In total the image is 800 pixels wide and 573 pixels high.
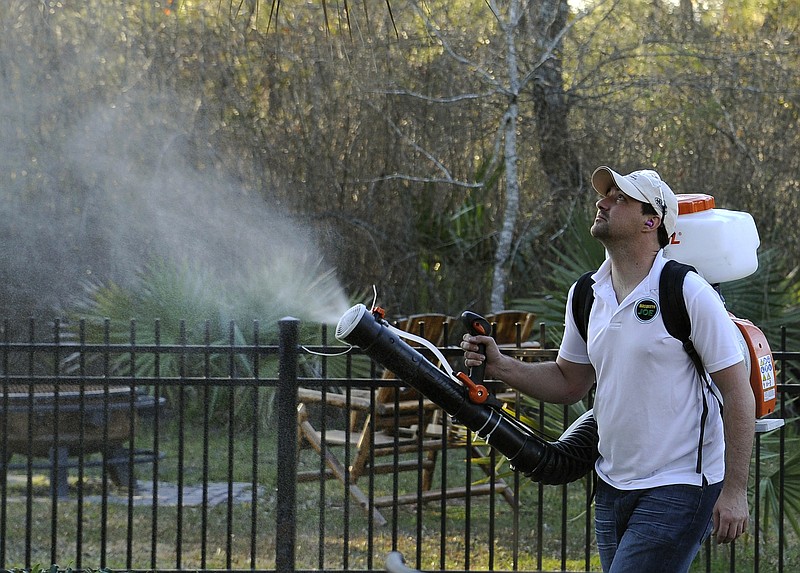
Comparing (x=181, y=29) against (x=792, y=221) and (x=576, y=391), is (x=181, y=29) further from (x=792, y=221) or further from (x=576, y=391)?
(x=576, y=391)

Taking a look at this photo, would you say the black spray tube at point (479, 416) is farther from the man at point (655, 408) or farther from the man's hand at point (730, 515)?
the man's hand at point (730, 515)

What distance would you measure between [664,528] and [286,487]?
2.04 metres

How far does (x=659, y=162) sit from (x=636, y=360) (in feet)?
30.0

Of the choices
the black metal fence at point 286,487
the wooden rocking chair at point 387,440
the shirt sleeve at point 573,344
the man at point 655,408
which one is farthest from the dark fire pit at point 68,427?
the man at point 655,408

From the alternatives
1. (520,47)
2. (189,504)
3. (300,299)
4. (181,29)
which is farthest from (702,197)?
(181,29)

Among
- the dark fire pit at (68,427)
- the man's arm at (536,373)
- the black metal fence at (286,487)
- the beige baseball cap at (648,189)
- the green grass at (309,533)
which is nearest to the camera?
the beige baseball cap at (648,189)

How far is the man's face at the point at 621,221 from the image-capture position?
9.01 feet

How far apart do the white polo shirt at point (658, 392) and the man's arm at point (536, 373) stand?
36 centimetres

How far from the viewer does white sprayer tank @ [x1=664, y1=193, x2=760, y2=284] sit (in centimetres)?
292

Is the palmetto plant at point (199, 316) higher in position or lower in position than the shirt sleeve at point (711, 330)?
lower

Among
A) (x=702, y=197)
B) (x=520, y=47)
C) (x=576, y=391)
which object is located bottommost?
(x=576, y=391)

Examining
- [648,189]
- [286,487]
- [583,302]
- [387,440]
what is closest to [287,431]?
[286,487]

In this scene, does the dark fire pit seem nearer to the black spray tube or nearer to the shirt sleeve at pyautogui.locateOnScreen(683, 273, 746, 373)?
the black spray tube

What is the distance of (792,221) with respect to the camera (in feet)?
35.5
